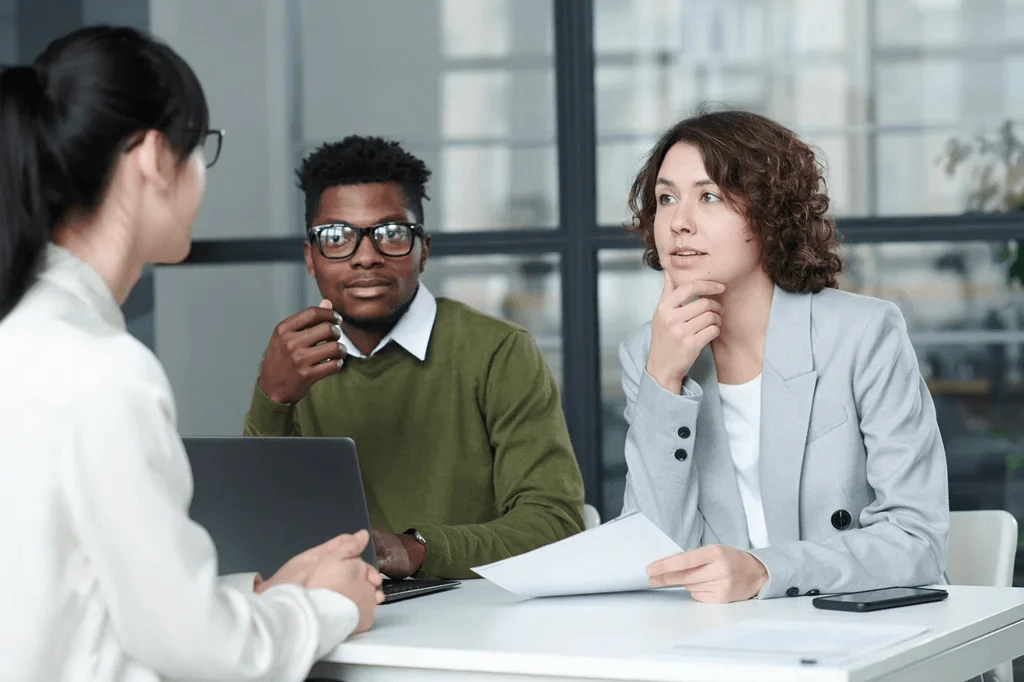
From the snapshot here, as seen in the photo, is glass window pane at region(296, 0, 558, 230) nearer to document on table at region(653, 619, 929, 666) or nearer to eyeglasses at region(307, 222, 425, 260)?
eyeglasses at region(307, 222, 425, 260)

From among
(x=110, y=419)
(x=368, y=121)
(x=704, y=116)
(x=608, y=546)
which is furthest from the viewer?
(x=368, y=121)

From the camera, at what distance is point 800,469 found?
2102 mm

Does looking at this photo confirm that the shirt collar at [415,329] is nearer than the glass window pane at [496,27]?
Yes

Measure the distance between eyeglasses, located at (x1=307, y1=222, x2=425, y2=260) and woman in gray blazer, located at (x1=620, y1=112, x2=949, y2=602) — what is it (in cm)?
52

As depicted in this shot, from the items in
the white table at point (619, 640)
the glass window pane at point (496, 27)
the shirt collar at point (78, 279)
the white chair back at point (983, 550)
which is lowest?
the white chair back at point (983, 550)

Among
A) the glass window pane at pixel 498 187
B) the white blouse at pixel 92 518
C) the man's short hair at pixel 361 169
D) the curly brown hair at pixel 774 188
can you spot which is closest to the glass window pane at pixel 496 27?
the glass window pane at pixel 498 187

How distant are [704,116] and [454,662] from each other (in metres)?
1.23

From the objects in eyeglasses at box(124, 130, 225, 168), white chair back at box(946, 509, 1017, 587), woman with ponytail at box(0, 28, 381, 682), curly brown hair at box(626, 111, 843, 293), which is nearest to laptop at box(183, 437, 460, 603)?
woman with ponytail at box(0, 28, 381, 682)

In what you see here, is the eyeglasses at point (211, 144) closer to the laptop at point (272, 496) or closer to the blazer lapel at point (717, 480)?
the laptop at point (272, 496)

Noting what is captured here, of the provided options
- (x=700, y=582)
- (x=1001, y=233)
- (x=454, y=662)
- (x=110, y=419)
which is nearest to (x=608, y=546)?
(x=700, y=582)

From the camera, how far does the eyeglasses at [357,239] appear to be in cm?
256

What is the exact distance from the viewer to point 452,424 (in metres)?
2.59

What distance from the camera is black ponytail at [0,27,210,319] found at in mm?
1329

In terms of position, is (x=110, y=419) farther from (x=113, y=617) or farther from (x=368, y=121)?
(x=368, y=121)
